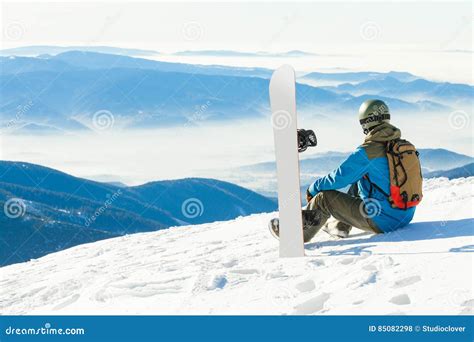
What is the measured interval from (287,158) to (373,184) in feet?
3.27

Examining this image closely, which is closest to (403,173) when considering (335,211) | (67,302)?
(335,211)

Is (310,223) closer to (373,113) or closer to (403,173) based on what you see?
(403,173)

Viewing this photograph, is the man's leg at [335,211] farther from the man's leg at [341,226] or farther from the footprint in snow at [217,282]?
the footprint in snow at [217,282]

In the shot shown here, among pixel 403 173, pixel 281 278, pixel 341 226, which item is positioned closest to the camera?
pixel 281 278

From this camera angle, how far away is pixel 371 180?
288 inches

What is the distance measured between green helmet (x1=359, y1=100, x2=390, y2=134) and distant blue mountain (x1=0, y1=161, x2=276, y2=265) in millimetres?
45661

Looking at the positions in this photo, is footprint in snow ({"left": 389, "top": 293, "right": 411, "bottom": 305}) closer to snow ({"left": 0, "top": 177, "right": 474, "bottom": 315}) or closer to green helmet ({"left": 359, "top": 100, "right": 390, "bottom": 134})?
snow ({"left": 0, "top": 177, "right": 474, "bottom": 315})

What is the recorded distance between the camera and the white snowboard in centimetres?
723

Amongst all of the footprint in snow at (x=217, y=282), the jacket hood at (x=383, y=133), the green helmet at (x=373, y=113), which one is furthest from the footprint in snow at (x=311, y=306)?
the green helmet at (x=373, y=113)

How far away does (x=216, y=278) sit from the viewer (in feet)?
22.0

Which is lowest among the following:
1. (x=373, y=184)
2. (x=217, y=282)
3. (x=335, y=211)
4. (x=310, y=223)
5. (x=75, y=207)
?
(x=217, y=282)

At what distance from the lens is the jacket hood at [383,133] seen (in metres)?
7.23

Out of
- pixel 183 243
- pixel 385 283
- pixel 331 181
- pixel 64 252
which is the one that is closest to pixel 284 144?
pixel 331 181
